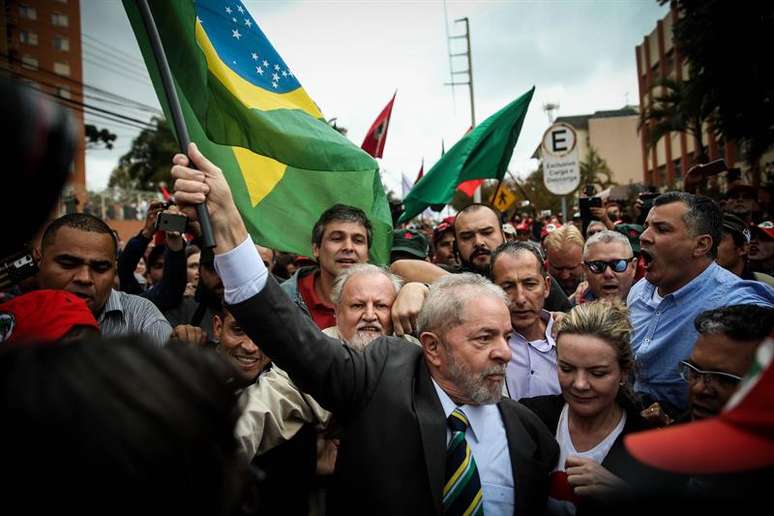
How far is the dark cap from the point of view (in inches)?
207

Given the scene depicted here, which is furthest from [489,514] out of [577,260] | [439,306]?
[577,260]

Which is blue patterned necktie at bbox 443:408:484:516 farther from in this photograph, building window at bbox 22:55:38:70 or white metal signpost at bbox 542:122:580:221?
building window at bbox 22:55:38:70

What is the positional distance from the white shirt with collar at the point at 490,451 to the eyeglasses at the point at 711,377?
28.8 inches

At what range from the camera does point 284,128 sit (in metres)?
2.98

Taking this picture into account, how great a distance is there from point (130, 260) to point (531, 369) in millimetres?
3513

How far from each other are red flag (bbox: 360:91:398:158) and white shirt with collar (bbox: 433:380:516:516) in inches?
212

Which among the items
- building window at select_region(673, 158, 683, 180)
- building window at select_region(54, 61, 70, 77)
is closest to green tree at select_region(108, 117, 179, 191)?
building window at select_region(54, 61, 70, 77)

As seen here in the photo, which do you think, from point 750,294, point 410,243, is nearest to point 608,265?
point 750,294

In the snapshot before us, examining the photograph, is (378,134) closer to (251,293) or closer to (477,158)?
(477,158)

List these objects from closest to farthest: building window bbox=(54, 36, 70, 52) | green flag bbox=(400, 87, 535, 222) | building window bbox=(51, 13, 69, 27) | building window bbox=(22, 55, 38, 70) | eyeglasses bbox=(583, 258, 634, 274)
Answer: eyeglasses bbox=(583, 258, 634, 274)
green flag bbox=(400, 87, 535, 222)
building window bbox=(22, 55, 38, 70)
building window bbox=(51, 13, 69, 27)
building window bbox=(54, 36, 70, 52)

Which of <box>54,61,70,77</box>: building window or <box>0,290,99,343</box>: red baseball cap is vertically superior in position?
<box>54,61,70,77</box>: building window

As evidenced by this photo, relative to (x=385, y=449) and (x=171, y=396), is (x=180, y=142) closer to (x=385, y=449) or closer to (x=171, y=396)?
(x=385, y=449)

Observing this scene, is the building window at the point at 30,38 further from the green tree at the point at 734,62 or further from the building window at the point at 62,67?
the green tree at the point at 734,62

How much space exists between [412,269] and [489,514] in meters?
2.12
